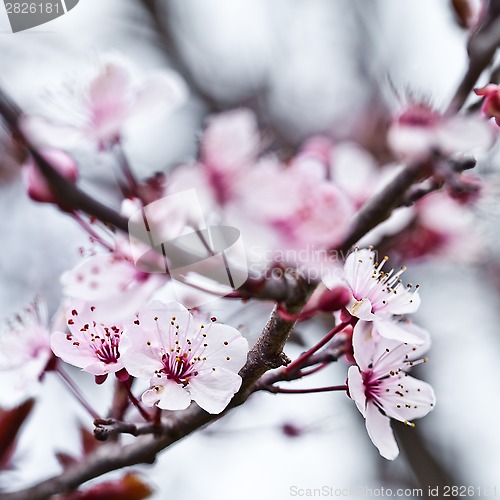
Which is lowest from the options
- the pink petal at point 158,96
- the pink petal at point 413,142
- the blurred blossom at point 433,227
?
the blurred blossom at point 433,227

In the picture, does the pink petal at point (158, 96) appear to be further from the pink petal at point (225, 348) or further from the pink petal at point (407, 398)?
the pink petal at point (407, 398)

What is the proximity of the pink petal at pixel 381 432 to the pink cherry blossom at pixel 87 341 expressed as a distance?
0.41 m

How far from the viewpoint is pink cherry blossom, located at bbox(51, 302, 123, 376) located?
1.05 m

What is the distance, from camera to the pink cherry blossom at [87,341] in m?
1.05

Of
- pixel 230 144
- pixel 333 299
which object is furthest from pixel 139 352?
pixel 230 144

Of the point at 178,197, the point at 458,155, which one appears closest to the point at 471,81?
the point at 458,155

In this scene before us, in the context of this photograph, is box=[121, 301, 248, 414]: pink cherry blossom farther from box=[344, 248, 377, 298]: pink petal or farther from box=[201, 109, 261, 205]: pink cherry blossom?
box=[201, 109, 261, 205]: pink cherry blossom

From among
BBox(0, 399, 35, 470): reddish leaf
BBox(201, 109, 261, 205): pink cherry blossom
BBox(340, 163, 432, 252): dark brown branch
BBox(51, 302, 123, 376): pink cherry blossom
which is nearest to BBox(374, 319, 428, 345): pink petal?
BBox(340, 163, 432, 252): dark brown branch

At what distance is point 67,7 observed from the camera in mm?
1738

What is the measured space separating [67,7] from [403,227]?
40.8 inches

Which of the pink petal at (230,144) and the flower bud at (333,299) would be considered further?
the pink petal at (230,144)

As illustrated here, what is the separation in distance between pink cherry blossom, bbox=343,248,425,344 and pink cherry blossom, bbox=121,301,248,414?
0.18 metres

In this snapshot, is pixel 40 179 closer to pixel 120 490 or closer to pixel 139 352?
pixel 139 352

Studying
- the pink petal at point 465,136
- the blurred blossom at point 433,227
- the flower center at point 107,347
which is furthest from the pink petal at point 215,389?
Answer: the blurred blossom at point 433,227
